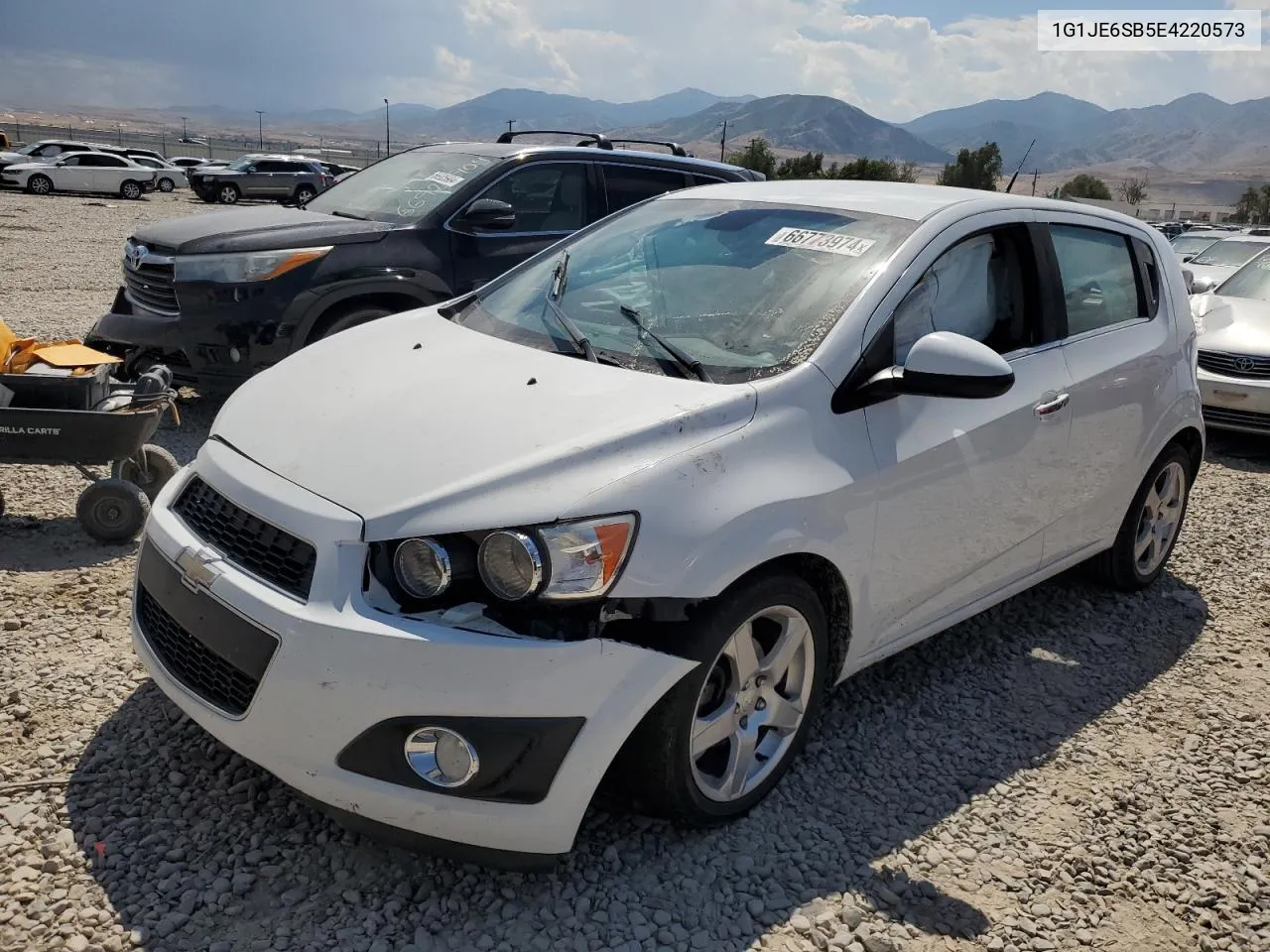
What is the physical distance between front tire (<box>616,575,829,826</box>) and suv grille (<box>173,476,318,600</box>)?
0.92 metres

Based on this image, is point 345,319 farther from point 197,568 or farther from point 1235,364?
point 1235,364

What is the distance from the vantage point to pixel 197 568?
8.78 feet

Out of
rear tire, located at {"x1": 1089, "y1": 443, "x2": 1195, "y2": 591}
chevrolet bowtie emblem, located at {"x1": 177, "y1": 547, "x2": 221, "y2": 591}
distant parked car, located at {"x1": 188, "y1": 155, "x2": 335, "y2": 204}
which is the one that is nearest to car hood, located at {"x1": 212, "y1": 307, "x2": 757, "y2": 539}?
chevrolet bowtie emblem, located at {"x1": 177, "y1": 547, "x2": 221, "y2": 591}

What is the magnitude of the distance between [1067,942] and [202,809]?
7.71 ft

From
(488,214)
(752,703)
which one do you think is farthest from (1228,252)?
(752,703)

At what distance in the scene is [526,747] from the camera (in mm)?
2402

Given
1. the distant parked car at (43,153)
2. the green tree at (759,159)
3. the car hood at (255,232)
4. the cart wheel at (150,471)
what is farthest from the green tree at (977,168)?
the cart wheel at (150,471)

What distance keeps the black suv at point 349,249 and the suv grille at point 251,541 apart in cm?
344

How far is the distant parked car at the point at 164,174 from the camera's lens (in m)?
35.7

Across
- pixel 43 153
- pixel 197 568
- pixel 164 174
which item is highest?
pixel 43 153

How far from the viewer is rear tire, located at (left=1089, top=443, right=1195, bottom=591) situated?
4.70m

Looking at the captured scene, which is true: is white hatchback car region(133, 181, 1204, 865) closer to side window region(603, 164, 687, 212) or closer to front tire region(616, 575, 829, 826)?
front tire region(616, 575, 829, 826)

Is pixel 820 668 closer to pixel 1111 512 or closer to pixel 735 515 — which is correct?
pixel 735 515

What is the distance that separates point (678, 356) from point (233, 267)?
13.0ft
